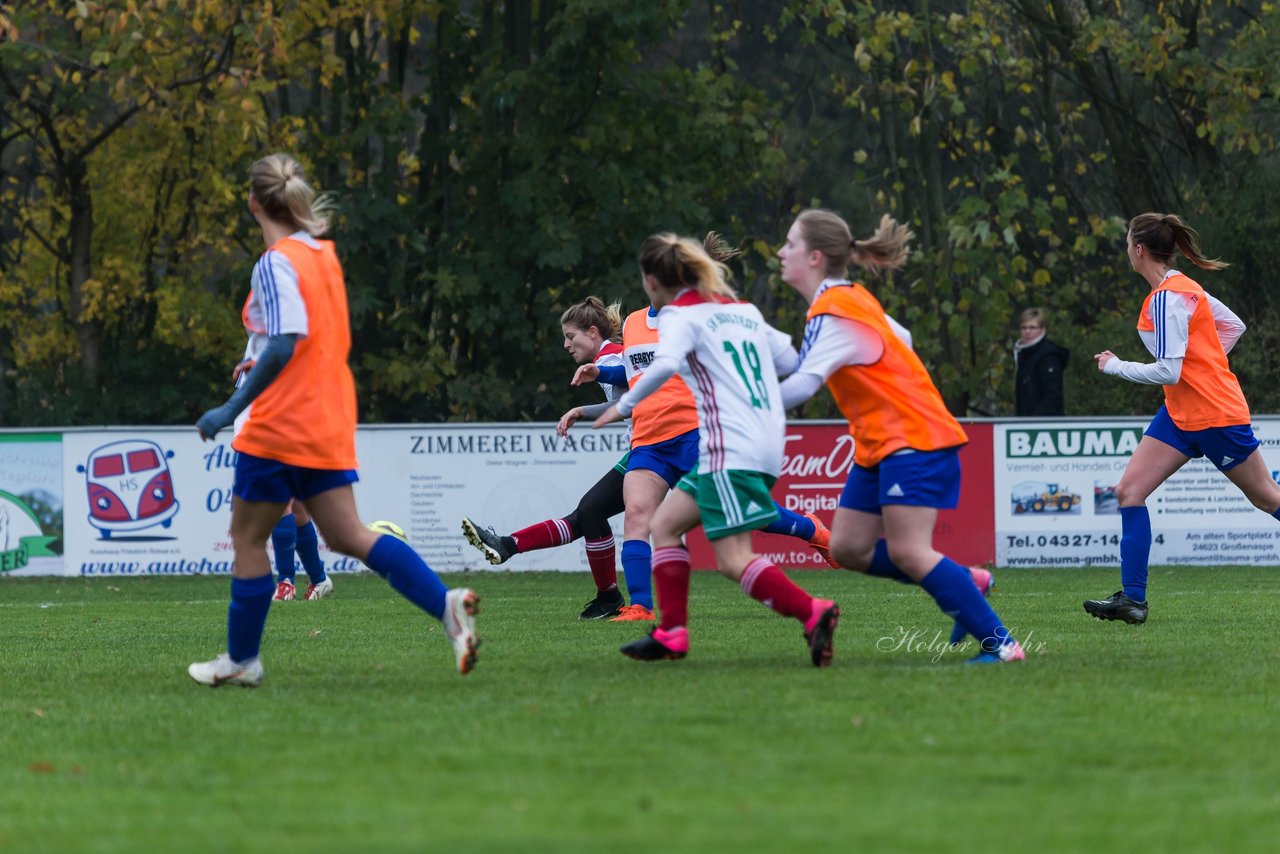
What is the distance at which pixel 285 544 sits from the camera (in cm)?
1209

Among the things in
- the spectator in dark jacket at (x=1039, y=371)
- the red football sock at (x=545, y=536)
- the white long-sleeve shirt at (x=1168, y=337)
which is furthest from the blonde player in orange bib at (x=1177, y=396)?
the spectator in dark jacket at (x=1039, y=371)

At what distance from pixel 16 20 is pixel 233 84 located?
309 centimetres

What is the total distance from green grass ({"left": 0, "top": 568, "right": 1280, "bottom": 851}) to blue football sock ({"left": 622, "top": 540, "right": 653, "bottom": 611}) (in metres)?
0.67

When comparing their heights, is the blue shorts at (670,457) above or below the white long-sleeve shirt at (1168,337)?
below

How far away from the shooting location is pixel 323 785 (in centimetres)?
446

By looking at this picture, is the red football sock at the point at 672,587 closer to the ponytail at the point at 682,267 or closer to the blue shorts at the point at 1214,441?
the ponytail at the point at 682,267

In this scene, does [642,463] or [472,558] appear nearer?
[642,463]

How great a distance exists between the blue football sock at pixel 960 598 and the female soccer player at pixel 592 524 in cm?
343

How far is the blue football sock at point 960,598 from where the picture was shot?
647 cm

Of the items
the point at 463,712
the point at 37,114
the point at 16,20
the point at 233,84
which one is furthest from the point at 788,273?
the point at 37,114

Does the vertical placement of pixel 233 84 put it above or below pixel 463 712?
above

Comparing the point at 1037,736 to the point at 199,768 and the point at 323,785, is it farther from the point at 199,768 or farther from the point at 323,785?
the point at 199,768

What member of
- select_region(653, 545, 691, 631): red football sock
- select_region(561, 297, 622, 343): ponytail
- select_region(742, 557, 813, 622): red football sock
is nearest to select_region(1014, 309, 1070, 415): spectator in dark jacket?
select_region(561, 297, 622, 343): ponytail

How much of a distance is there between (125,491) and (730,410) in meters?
9.61
